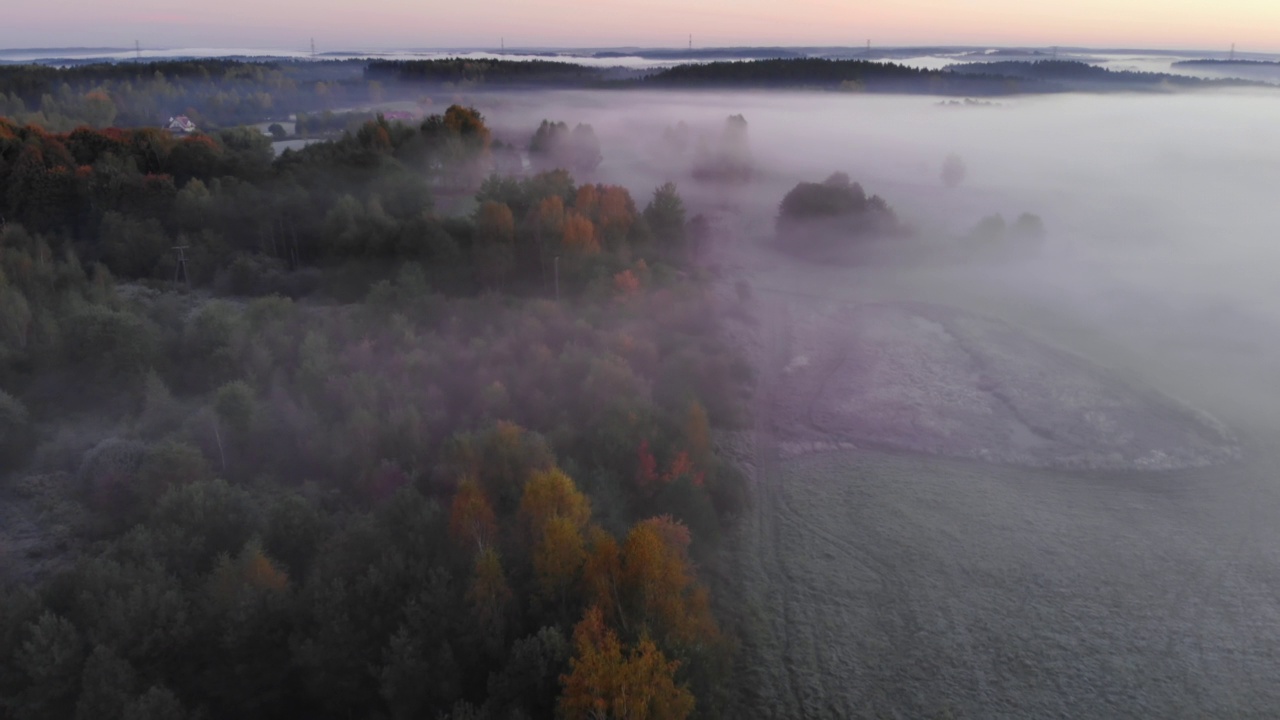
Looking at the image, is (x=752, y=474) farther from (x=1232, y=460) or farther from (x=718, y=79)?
(x=718, y=79)

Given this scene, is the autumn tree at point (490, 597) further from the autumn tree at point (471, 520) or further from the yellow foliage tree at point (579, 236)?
the yellow foliage tree at point (579, 236)

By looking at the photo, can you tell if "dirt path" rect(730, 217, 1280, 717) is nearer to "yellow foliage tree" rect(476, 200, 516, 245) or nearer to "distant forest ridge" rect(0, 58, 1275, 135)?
"yellow foliage tree" rect(476, 200, 516, 245)

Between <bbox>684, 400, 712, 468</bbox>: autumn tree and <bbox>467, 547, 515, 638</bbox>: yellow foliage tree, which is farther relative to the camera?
<bbox>684, 400, 712, 468</bbox>: autumn tree

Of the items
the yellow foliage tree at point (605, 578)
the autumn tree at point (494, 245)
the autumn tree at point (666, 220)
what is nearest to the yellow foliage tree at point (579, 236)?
the autumn tree at point (494, 245)

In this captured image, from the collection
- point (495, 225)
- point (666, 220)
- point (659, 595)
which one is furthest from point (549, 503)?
point (666, 220)

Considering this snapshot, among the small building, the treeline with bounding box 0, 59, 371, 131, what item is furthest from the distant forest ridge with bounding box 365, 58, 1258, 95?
the small building

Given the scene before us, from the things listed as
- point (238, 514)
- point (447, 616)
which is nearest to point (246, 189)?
point (238, 514)
